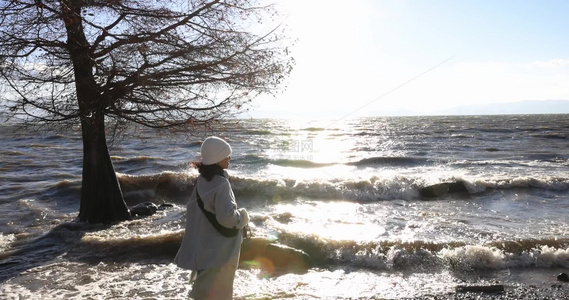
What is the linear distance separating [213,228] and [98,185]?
6.95m

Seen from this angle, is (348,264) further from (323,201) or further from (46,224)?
(46,224)

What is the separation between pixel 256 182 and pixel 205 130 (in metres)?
8.02

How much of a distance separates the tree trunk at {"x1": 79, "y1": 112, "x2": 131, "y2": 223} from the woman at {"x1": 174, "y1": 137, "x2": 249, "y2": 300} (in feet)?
20.5

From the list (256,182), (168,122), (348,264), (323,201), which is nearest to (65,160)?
(256,182)

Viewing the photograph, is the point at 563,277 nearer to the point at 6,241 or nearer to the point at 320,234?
the point at 320,234

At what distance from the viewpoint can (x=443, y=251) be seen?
321 inches

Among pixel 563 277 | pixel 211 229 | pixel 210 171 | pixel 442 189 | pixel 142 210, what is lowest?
pixel 442 189

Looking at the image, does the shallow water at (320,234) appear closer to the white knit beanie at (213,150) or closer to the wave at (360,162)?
the white knit beanie at (213,150)

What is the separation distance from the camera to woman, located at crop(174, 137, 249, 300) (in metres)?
3.97

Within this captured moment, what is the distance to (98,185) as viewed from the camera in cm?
1006

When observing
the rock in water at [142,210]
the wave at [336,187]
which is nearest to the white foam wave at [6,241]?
the rock in water at [142,210]

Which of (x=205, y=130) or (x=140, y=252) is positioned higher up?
(x=205, y=130)

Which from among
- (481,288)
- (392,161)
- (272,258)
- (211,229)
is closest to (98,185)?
(272,258)

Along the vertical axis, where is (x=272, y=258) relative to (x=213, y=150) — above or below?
below
